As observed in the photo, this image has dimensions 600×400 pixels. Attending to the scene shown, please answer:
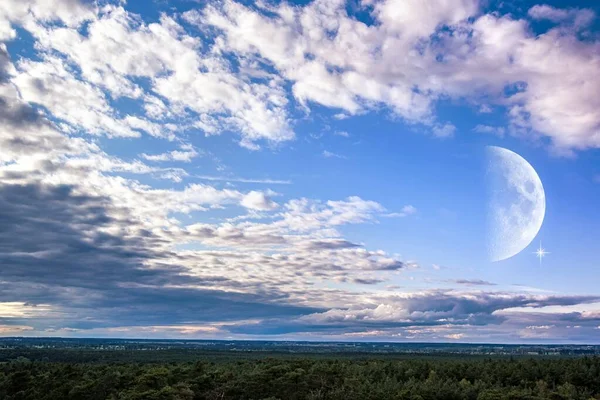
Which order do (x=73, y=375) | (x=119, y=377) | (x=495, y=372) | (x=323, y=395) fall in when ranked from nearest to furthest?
(x=323, y=395), (x=119, y=377), (x=495, y=372), (x=73, y=375)

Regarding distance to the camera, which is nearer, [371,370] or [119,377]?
[119,377]

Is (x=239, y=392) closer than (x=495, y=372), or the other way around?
(x=239, y=392)

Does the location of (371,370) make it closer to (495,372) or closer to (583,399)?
(495,372)

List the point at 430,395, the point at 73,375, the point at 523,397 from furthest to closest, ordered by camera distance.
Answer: the point at 73,375, the point at 430,395, the point at 523,397

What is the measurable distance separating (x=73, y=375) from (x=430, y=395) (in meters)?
59.9

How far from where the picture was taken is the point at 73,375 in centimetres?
8806

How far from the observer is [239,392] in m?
68.1

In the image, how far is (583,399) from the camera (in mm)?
52031

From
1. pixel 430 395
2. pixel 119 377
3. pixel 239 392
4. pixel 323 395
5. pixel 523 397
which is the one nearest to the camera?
pixel 523 397

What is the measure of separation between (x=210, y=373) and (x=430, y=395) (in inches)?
1323

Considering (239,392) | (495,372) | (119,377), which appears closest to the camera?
(239,392)

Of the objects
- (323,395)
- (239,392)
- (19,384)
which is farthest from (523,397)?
(19,384)

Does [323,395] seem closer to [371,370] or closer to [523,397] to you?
[523,397]

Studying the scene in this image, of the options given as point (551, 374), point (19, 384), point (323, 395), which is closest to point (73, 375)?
point (19, 384)
